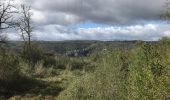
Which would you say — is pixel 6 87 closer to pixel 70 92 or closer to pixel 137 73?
pixel 70 92

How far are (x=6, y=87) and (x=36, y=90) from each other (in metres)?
2.80

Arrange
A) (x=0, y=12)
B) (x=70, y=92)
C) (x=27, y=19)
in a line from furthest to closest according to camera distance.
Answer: (x=27, y=19) → (x=0, y=12) → (x=70, y=92)

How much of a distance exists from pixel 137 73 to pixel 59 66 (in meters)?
54.9

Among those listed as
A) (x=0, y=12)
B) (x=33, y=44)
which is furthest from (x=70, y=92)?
(x=33, y=44)

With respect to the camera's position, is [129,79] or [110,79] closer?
[129,79]

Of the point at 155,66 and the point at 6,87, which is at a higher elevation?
the point at 155,66

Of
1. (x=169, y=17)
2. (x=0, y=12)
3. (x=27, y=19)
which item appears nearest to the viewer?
(x=169, y=17)

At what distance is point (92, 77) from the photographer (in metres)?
26.5

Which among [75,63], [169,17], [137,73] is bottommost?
[75,63]

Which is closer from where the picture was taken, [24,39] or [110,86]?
[110,86]

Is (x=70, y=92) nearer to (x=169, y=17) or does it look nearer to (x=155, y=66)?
(x=155, y=66)

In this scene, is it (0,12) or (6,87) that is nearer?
(6,87)

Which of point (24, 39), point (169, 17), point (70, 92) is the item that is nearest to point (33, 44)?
point (24, 39)

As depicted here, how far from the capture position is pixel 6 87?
133 feet
